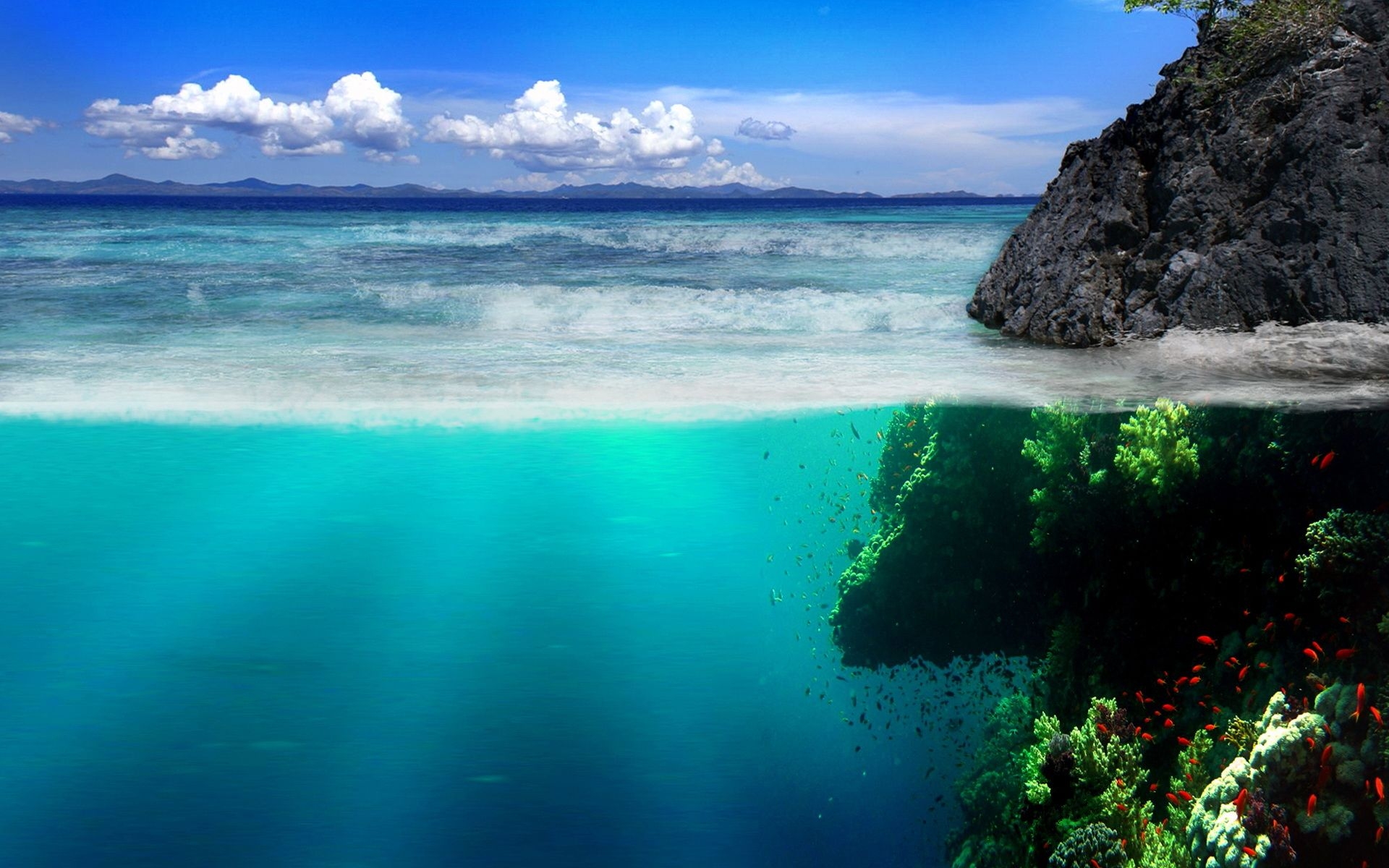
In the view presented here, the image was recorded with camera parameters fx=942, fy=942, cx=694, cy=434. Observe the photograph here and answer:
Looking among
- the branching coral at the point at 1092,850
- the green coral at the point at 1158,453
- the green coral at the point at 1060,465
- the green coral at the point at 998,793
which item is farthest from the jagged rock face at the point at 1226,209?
the branching coral at the point at 1092,850

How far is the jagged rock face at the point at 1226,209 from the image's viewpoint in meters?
8.84

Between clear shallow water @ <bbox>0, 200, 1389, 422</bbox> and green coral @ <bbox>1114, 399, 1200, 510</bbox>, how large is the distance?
1.75ft

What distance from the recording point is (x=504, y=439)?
1105 centimetres

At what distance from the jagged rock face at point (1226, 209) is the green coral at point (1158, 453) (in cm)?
246

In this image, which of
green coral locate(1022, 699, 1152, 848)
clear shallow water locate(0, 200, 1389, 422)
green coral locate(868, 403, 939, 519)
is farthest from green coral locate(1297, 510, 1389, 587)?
green coral locate(868, 403, 939, 519)

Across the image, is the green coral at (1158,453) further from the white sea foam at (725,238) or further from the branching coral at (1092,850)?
the white sea foam at (725,238)

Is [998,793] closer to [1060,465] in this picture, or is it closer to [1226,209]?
[1060,465]

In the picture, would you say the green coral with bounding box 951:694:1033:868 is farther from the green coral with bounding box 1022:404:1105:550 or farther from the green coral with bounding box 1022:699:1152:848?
the green coral with bounding box 1022:404:1105:550

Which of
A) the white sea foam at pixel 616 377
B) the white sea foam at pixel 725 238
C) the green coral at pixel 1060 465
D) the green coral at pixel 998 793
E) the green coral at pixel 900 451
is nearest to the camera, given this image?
the green coral at pixel 998 793

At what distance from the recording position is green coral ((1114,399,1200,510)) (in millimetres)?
7277

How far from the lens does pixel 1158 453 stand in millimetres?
7340

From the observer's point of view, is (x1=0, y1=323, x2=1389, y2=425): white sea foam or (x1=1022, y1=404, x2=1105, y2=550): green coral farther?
(x1=0, y1=323, x2=1389, y2=425): white sea foam

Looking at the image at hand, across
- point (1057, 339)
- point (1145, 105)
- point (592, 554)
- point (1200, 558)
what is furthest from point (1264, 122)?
point (592, 554)

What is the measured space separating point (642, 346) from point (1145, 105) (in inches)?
258
